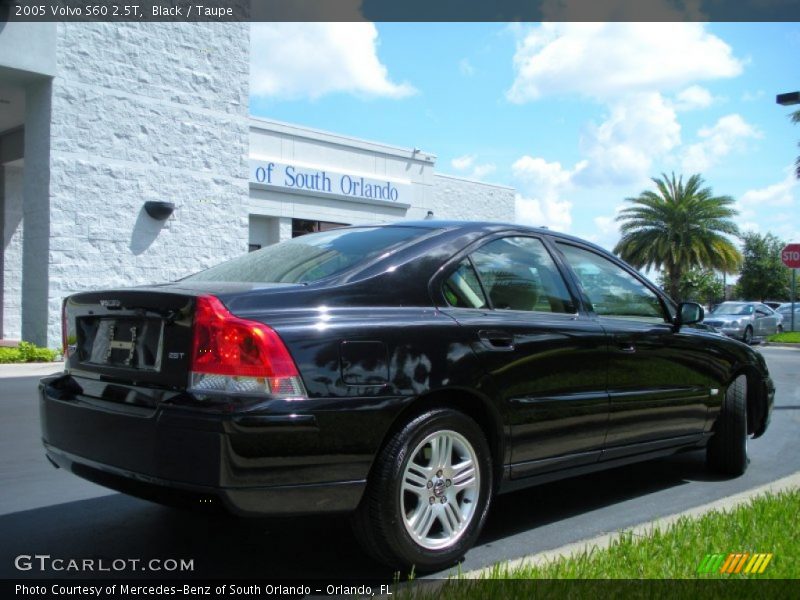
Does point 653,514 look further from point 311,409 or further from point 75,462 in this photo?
point 75,462

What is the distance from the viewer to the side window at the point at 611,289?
470 cm

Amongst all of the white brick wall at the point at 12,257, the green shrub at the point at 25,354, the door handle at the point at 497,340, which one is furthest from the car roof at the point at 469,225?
the white brick wall at the point at 12,257

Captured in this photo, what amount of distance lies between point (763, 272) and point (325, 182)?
57.1 m

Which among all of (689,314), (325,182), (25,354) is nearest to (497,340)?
(689,314)

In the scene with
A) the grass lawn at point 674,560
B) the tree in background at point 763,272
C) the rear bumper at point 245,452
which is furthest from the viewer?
the tree in background at point 763,272

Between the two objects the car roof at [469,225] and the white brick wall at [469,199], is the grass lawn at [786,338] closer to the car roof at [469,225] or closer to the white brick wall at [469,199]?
the white brick wall at [469,199]

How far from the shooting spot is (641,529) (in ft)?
13.5

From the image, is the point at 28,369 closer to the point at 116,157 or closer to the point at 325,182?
the point at 116,157

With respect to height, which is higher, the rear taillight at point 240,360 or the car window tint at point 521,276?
the car window tint at point 521,276

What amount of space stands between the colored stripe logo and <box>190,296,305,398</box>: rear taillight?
1893 millimetres

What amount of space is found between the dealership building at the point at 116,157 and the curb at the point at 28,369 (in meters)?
1.25

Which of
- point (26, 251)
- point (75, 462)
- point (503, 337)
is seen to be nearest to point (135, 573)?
point (75, 462)

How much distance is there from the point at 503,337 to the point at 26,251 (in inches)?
523

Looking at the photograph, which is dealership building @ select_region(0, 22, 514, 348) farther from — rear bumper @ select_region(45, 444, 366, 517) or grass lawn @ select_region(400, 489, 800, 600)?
grass lawn @ select_region(400, 489, 800, 600)
